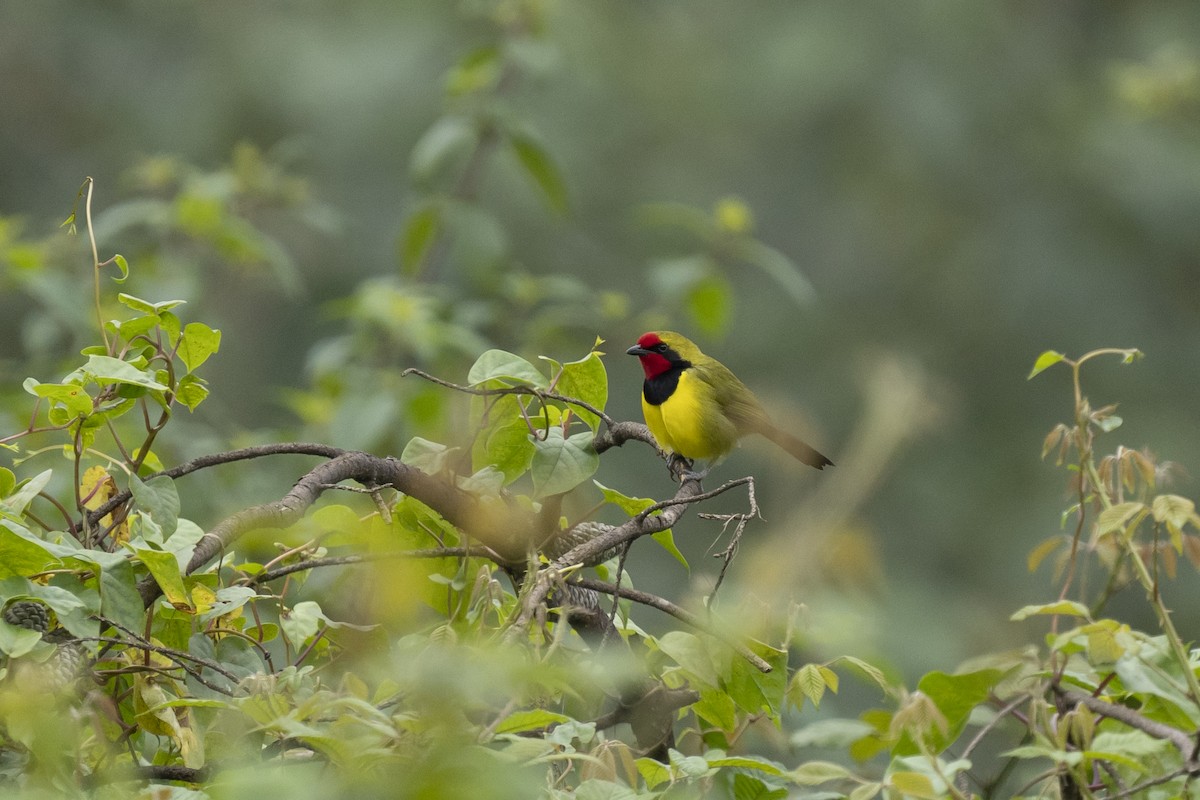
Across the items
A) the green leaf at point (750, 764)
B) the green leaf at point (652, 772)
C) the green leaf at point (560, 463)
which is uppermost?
the green leaf at point (560, 463)

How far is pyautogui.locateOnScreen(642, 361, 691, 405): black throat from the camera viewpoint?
410 centimetres

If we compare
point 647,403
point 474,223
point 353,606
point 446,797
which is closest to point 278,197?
point 474,223

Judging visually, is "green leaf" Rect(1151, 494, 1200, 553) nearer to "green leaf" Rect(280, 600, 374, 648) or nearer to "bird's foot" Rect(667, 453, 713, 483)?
"green leaf" Rect(280, 600, 374, 648)

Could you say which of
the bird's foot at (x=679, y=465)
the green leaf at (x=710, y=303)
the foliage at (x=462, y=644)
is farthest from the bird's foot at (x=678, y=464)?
the foliage at (x=462, y=644)

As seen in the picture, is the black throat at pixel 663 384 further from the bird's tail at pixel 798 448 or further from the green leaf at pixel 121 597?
the green leaf at pixel 121 597

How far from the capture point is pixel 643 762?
1.71 metres

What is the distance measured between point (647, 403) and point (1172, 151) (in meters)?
9.61

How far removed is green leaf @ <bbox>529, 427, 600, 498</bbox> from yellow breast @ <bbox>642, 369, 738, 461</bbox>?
6.55ft

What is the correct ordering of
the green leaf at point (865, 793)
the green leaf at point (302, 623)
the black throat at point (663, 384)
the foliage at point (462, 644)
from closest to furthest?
1. the foliage at point (462, 644)
2. the green leaf at point (865, 793)
3. the green leaf at point (302, 623)
4. the black throat at point (663, 384)

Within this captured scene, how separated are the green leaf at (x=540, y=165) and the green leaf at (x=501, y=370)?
2.47m

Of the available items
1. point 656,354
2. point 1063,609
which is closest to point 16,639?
point 1063,609

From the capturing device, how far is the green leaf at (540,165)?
4.32 m

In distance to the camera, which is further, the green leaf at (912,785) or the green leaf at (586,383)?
the green leaf at (586,383)

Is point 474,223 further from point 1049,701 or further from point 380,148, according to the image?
point 380,148
